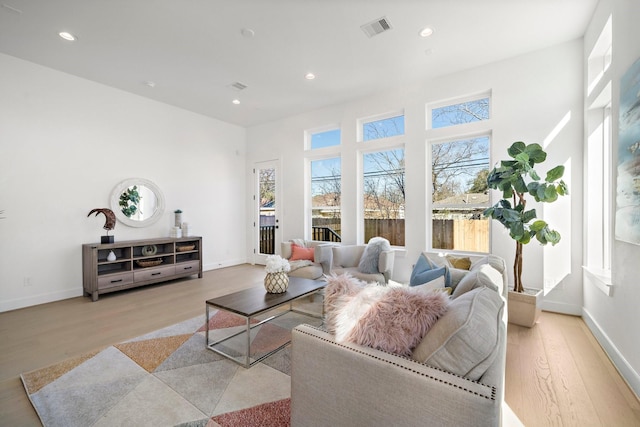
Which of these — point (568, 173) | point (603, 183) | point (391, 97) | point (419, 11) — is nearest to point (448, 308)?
point (419, 11)

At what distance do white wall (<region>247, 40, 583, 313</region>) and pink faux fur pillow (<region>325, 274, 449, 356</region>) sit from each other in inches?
122

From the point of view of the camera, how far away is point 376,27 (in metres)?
2.96

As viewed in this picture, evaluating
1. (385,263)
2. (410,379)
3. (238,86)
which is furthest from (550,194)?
(238,86)

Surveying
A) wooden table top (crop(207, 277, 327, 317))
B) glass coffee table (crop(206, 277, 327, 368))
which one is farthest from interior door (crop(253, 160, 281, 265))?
wooden table top (crop(207, 277, 327, 317))

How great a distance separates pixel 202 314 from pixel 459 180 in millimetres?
3821

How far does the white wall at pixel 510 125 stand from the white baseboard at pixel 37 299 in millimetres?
4098

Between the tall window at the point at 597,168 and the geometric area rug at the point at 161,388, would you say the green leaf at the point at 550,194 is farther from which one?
→ the geometric area rug at the point at 161,388

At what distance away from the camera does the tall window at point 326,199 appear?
5.22m

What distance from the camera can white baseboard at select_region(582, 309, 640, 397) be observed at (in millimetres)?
1899

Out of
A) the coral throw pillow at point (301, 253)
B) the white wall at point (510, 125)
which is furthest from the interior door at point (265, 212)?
the white wall at point (510, 125)

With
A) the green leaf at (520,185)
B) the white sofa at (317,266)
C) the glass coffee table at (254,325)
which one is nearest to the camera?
the glass coffee table at (254,325)

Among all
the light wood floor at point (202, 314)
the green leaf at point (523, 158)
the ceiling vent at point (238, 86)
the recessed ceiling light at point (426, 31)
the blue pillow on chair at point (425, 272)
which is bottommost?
the light wood floor at point (202, 314)

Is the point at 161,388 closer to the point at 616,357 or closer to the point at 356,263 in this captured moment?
the point at 356,263

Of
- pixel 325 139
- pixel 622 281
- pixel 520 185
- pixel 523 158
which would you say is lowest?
pixel 622 281
